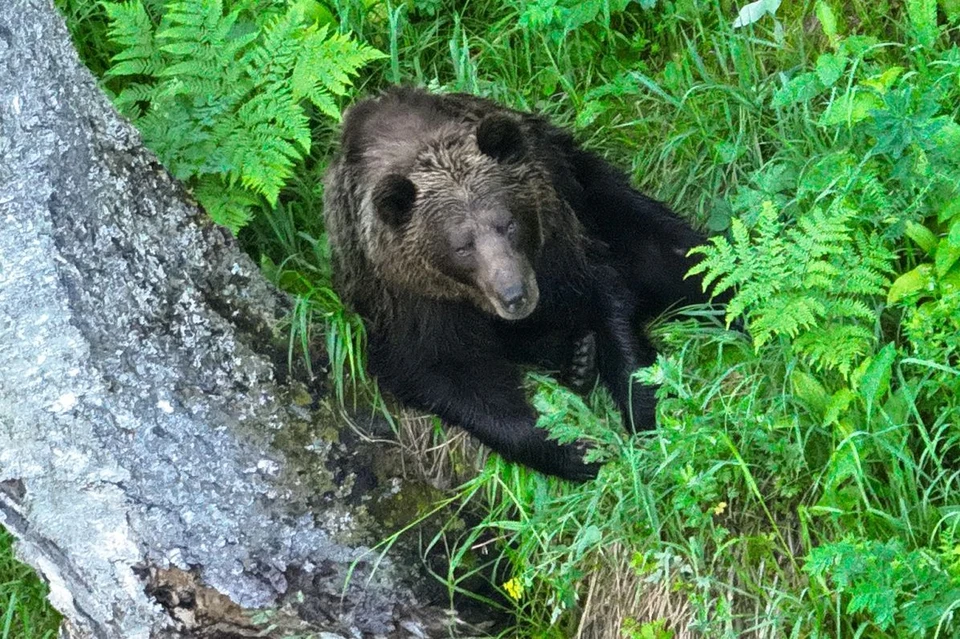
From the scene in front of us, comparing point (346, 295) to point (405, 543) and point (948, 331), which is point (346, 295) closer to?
point (405, 543)

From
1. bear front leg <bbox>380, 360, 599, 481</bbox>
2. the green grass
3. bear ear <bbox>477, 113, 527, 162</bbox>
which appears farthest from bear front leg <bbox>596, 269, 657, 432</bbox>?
the green grass

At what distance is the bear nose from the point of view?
488cm

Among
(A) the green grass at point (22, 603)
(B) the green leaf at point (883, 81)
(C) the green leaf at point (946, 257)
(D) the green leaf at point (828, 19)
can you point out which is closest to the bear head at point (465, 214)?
(D) the green leaf at point (828, 19)

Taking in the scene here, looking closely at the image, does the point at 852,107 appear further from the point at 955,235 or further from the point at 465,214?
the point at 465,214

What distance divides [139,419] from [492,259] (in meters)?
1.49

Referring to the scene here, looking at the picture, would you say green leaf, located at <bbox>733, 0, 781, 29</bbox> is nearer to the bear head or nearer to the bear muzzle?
the bear head

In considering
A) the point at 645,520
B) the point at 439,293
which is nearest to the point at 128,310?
the point at 439,293

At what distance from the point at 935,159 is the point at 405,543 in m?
2.56

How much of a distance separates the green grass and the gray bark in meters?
1.17

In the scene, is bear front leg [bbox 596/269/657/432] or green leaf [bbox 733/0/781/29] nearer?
green leaf [bbox 733/0/781/29]

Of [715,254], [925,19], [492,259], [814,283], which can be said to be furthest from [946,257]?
[492,259]

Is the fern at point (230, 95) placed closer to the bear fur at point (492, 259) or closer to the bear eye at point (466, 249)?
the bear fur at point (492, 259)

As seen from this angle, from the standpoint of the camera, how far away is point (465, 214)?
511 centimetres

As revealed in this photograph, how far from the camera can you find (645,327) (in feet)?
18.4
